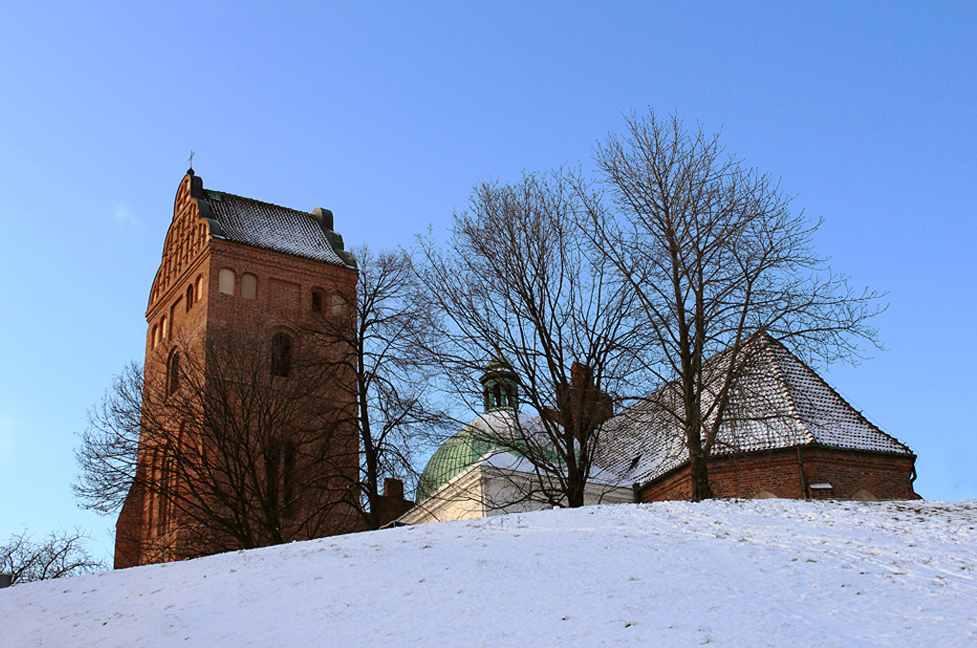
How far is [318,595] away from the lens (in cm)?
1027

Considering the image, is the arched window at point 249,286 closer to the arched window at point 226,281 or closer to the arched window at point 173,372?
the arched window at point 226,281

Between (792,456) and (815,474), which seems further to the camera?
(792,456)

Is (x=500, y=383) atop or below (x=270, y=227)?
below

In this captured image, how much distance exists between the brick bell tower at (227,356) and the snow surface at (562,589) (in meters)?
8.67

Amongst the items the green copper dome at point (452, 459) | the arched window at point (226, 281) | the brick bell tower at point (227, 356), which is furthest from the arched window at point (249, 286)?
the green copper dome at point (452, 459)

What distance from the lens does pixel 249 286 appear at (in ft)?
112

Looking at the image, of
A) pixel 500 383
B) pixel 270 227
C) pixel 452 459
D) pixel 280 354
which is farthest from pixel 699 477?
pixel 270 227

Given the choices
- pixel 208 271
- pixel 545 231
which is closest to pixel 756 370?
pixel 545 231

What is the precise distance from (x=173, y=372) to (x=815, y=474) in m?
18.2

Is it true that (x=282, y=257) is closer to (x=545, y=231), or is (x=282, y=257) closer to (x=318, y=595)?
(x=545, y=231)

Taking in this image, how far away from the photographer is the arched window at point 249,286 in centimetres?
3397

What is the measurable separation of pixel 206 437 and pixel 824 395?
15699mm

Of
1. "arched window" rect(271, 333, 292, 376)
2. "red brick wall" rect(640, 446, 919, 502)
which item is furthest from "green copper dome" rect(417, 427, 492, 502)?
"red brick wall" rect(640, 446, 919, 502)

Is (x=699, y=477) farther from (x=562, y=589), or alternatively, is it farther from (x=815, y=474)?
(x=562, y=589)
